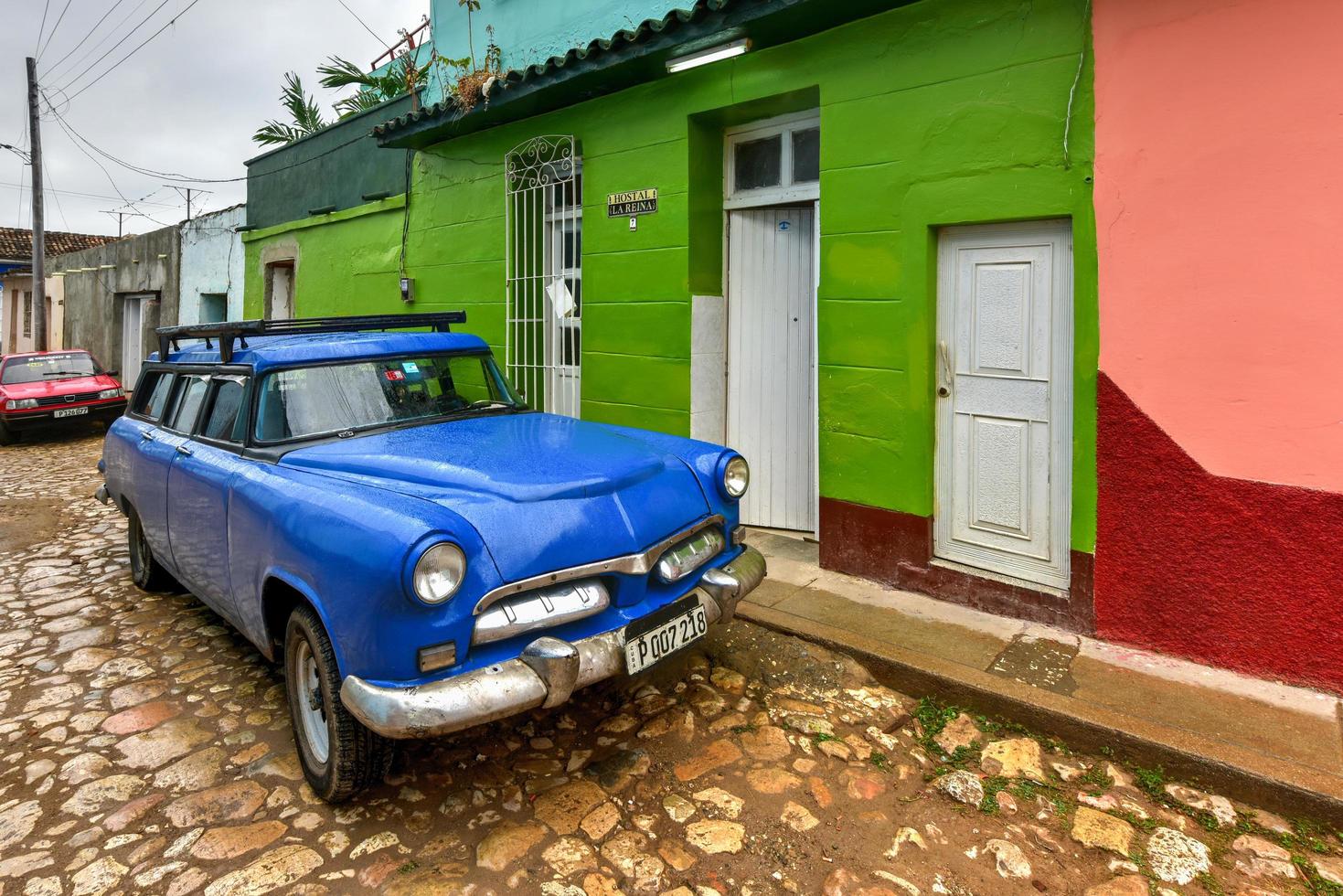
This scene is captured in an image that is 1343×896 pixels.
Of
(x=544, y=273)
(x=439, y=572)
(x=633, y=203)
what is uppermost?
(x=633, y=203)

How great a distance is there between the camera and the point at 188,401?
174 inches

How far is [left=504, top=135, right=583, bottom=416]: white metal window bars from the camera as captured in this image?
6984 mm

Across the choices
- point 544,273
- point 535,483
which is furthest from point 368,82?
point 535,483

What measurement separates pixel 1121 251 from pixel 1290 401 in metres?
0.97

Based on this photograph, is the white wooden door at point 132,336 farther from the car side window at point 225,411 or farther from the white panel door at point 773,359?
the white panel door at point 773,359

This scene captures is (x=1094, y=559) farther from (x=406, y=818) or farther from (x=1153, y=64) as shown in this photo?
(x=406, y=818)

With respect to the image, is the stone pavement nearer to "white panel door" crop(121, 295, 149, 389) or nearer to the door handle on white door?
the door handle on white door

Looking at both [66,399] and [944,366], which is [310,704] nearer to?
[944,366]

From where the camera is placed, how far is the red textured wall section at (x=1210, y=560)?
3.44 m

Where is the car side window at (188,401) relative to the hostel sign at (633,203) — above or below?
below

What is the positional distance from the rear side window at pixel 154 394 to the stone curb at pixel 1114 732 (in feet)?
12.8

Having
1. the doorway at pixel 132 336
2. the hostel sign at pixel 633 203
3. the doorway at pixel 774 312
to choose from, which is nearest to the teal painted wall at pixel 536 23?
the hostel sign at pixel 633 203

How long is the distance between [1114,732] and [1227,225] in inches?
87.5

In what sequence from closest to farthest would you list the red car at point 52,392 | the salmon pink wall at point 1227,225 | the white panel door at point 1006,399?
the salmon pink wall at point 1227,225 → the white panel door at point 1006,399 → the red car at point 52,392
